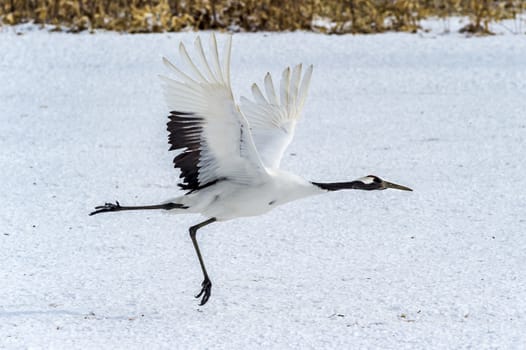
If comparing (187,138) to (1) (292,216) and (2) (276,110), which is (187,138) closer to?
(2) (276,110)

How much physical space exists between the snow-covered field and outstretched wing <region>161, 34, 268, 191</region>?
0.54 meters

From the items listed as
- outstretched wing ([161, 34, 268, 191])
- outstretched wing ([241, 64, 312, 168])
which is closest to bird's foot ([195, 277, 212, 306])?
outstretched wing ([161, 34, 268, 191])

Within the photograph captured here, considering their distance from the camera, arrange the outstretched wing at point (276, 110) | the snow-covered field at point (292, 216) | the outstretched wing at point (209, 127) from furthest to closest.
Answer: the outstretched wing at point (276, 110)
the snow-covered field at point (292, 216)
the outstretched wing at point (209, 127)

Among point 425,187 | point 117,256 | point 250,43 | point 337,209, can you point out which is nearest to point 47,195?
point 117,256

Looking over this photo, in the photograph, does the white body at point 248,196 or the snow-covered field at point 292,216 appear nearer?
the snow-covered field at point 292,216

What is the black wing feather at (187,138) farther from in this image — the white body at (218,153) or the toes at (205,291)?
the toes at (205,291)

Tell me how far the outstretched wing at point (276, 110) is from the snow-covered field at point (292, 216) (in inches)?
23.3

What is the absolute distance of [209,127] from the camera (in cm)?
392

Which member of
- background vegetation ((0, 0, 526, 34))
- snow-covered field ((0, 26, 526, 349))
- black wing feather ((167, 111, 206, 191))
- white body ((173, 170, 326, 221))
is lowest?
snow-covered field ((0, 26, 526, 349))

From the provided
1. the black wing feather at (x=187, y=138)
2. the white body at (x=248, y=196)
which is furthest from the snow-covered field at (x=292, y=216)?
the black wing feather at (x=187, y=138)

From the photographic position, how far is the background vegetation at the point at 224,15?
33.4ft

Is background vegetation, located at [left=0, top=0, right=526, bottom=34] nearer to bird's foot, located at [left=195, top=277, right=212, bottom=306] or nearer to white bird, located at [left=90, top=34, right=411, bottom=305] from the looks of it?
white bird, located at [left=90, top=34, right=411, bottom=305]

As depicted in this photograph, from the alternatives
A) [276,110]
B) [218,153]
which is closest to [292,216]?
[276,110]

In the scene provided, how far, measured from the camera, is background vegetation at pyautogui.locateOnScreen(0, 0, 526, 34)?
401 inches
